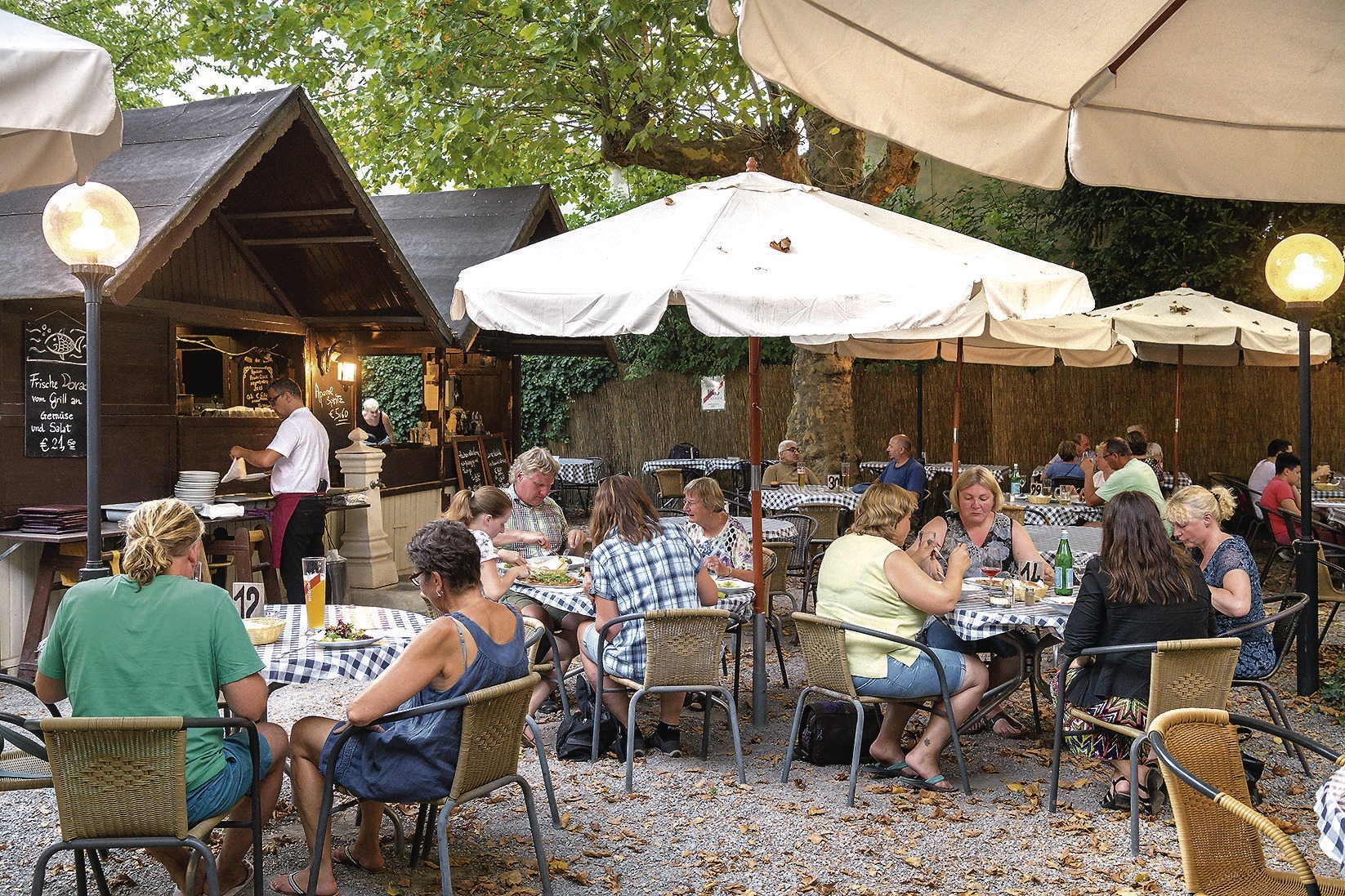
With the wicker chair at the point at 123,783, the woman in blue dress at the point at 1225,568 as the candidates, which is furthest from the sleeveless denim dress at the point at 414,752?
the woman in blue dress at the point at 1225,568

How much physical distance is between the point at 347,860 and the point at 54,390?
4.49 metres

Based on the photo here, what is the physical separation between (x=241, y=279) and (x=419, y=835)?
6436 mm

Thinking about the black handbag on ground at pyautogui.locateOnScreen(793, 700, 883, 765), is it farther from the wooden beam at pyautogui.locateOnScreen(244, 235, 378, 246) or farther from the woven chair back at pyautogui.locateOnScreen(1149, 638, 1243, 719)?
the wooden beam at pyautogui.locateOnScreen(244, 235, 378, 246)

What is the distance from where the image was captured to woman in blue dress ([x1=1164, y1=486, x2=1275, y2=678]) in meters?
4.96

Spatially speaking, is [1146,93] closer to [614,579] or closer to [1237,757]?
[1237,757]

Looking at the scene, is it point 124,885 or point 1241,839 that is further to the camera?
point 124,885

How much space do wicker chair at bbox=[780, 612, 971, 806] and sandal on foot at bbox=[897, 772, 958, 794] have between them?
73 mm

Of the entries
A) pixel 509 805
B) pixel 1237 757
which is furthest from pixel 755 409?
pixel 1237 757

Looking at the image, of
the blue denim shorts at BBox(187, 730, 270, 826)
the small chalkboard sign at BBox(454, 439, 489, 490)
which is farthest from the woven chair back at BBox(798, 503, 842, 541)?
the blue denim shorts at BBox(187, 730, 270, 826)

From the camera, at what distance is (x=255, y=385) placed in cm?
997

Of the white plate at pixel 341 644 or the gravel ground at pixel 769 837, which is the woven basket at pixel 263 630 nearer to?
the white plate at pixel 341 644

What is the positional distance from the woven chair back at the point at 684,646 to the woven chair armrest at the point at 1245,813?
Answer: 2.29m

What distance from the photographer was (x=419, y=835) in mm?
4012

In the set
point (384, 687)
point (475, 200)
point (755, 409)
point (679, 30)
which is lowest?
point (384, 687)
